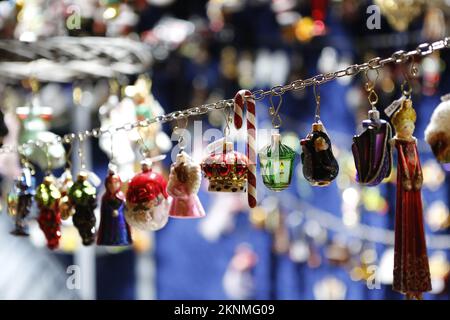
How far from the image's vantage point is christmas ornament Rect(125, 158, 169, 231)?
147cm

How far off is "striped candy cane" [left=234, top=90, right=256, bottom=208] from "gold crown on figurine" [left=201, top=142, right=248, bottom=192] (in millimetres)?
47

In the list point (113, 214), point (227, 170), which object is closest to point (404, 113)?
point (227, 170)

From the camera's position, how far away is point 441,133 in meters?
1.04

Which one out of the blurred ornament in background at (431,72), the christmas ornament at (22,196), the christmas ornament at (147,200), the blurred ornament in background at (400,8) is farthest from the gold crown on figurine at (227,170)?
the blurred ornament in background at (431,72)

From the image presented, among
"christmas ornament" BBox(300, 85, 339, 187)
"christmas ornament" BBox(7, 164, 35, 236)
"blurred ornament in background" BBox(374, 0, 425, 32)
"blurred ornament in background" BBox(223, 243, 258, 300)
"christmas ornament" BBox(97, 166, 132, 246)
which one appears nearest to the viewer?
"christmas ornament" BBox(300, 85, 339, 187)

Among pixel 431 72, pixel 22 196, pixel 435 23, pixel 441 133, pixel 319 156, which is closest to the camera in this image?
pixel 441 133

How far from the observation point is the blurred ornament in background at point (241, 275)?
3.57m

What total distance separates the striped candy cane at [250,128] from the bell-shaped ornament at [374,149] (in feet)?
0.75

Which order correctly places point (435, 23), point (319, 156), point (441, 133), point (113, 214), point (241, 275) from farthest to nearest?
point (241, 275), point (435, 23), point (113, 214), point (319, 156), point (441, 133)

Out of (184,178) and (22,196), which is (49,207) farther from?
(184,178)

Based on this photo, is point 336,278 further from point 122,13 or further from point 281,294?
point 122,13

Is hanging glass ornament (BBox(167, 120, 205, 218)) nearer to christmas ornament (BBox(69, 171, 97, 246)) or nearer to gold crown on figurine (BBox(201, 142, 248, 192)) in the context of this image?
gold crown on figurine (BBox(201, 142, 248, 192))

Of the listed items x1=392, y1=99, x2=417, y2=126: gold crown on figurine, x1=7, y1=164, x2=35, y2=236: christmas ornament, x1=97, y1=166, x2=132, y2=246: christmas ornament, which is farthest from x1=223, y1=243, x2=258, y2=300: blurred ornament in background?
x1=392, y1=99, x2=417, y2=126: gold crown on figurine

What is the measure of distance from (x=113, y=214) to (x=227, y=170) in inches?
14.0
